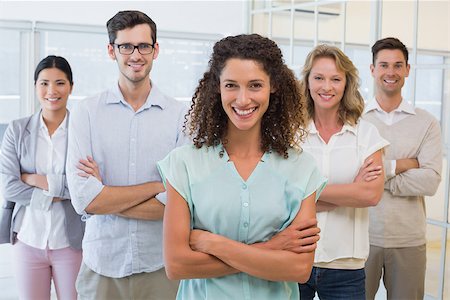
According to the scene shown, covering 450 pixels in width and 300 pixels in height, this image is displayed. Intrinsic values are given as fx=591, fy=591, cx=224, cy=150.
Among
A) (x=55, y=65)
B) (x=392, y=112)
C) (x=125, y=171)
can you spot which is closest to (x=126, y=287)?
(x=125, y=171)

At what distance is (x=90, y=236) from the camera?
2092 mm

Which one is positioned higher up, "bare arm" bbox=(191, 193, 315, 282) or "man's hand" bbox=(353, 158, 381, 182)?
"man's hand" bbox=(353, 158, 381, 182)

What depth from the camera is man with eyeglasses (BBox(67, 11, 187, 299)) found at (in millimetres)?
2033

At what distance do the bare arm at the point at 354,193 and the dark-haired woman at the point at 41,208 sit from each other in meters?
1.12

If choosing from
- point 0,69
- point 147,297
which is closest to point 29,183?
point 147,297

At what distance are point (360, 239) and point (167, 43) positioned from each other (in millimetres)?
3564

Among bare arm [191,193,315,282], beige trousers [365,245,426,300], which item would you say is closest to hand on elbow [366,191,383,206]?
beige trousers [365,245,426,300]

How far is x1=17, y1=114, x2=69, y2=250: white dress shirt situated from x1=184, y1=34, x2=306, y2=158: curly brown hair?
116 cm

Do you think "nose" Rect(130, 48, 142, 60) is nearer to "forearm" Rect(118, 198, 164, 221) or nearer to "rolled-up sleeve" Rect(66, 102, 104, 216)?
"rolled-up sleeve" Rect(66, 102, 104, 216)

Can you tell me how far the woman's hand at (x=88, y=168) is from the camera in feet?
6.63

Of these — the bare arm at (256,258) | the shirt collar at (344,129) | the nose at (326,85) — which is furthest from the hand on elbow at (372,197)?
the bare arm at (256,258)

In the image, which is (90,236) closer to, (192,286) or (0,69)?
(192,286)

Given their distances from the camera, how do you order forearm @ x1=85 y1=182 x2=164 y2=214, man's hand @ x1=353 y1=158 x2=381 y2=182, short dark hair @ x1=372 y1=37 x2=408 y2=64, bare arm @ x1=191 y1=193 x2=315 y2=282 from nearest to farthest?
bare arm @ x1=191 y1=193 x2=315 y2=282 → forearm @ x1=85 y1=182 x2=164 y2=214 → man's hand @ x1=353 y1=158 x2=381 y2=182 → short dark hair @ x1=372 y1=37 x2=408 y2=64

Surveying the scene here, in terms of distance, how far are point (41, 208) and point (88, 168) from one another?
68 cm
